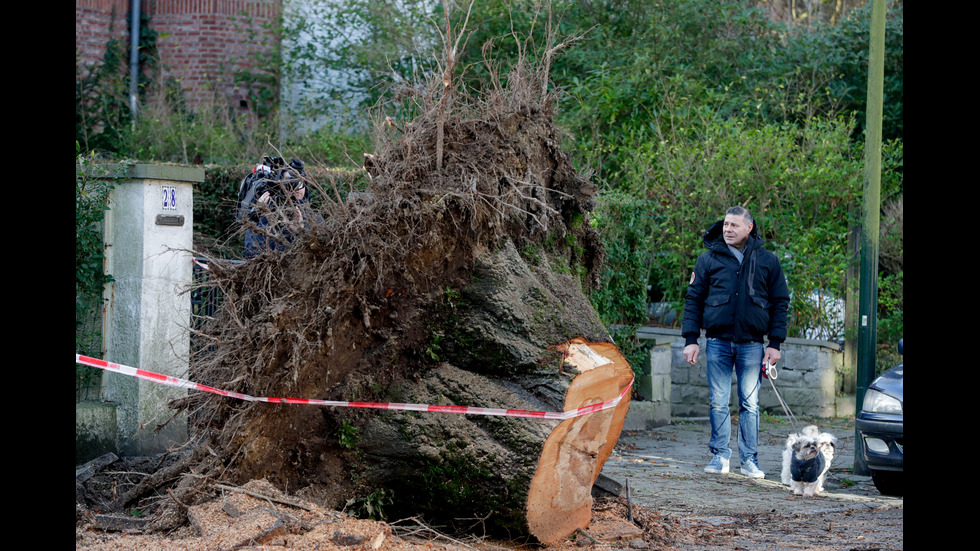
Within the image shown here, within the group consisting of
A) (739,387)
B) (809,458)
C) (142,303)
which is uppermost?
(142,303)

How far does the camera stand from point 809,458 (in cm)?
662

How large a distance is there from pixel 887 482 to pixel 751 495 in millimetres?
1132

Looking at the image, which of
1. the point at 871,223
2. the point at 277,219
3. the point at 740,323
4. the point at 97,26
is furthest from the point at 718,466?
the point at 97,26

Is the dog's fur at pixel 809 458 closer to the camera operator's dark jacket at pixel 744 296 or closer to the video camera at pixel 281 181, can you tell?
the camera operator's dark jacket at pixel 744 296

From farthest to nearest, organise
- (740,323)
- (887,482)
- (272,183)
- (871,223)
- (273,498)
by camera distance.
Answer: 1. (871,223)
2. (740,323)
3. (887,482)
4. (272,183)
5. (273,498)

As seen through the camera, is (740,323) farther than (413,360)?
Yes

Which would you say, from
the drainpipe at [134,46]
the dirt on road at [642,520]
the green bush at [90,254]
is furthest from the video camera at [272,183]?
the drainpipe at [134,46]

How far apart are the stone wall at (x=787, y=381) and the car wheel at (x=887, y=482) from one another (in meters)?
3.23

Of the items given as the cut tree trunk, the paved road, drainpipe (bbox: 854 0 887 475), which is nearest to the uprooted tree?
the cut tree trunk

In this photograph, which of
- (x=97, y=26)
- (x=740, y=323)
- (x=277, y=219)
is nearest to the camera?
(x=277, y=219)

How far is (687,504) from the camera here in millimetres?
6234

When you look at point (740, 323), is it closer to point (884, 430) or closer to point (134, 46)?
point (884, 430)

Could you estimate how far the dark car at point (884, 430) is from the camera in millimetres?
6562
